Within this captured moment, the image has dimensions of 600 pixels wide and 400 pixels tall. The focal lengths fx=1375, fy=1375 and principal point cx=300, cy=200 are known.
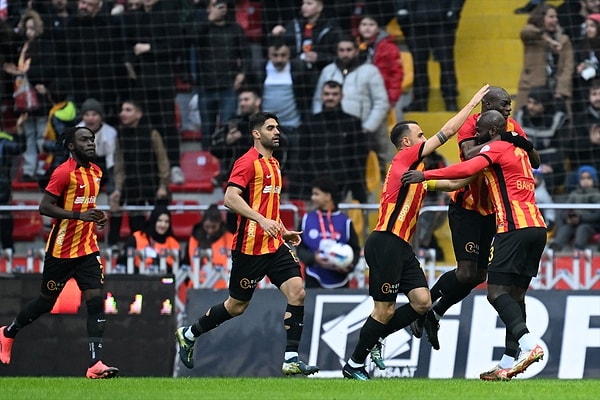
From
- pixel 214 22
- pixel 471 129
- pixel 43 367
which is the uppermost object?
pixel 214 22

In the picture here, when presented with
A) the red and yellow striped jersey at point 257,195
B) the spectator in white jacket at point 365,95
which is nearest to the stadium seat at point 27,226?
the spectator in white jacket at point 365,95

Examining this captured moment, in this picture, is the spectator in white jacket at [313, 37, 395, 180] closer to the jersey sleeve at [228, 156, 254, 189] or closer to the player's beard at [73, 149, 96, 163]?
the player's beard at [73, 149, 96, 163]

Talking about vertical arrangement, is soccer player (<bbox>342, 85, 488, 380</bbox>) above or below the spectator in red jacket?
below

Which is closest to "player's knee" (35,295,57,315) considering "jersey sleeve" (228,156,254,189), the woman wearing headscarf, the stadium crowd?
"jersey sleeve" (228,156,254,189)

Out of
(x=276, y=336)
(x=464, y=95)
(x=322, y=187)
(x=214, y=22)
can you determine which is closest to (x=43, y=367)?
(x=276, y=336)

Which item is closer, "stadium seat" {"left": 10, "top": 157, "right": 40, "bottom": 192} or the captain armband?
the captain armband

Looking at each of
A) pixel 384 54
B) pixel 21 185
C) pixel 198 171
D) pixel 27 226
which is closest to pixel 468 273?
pixel 384 54

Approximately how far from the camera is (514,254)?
450 inches

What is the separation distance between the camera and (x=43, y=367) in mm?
14875

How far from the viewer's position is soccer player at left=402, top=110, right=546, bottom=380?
11.3 m

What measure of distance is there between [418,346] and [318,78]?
515 centimetres

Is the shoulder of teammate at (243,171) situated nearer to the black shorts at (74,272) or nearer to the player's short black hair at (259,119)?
the player's short black hair at (259,119)

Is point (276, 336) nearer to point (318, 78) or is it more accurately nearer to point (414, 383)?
point (414, 383)

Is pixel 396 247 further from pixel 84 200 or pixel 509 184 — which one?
pixel 84 200
